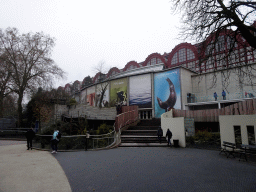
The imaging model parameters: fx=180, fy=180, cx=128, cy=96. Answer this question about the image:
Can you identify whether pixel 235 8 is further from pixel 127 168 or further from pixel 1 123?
pixel 1 123

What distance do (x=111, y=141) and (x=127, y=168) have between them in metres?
6.55

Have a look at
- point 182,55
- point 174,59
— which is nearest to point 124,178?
point 182,55

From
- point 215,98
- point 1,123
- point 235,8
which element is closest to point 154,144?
point 235,8

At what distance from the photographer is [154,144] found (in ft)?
46.5

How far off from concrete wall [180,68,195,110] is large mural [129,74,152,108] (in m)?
5.89

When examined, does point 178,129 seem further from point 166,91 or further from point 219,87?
point 219,87

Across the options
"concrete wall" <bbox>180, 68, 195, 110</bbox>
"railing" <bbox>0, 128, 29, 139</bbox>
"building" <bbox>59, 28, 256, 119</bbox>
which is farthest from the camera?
"concrete wall" <bbox>180, 68, 195, 110</bbox>

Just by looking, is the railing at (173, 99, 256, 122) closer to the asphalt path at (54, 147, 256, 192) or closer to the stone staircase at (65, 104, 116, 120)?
the asphalt path at (54, 147, 256, 192)

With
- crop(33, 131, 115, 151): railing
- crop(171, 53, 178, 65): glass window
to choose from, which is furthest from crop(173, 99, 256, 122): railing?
crop(171, 53, 178, 65): glass window

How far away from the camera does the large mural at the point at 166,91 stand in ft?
95.8

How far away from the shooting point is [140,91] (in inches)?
1318

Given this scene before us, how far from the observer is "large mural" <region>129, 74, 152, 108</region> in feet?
107

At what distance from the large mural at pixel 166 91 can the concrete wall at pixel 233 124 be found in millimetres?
17768

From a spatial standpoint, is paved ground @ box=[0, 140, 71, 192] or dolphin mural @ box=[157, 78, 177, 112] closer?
paved ground @ box=[0, 140, 71, 192]
